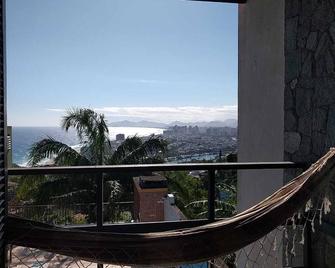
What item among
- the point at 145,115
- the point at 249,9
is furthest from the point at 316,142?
the point at 145,115

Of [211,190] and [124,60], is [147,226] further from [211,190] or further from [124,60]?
[124,60]

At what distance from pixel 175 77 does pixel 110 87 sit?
4.37 meters

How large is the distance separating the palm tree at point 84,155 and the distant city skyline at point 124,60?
804mm

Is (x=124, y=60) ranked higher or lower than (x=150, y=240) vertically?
higher

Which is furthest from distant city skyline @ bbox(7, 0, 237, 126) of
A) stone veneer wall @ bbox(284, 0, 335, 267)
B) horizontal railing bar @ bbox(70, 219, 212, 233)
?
horizontal railing bar @ bbox(70, 219, 212, 233)

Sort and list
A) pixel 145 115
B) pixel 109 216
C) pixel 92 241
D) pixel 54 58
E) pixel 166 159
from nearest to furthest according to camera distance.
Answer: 1. pixel 92 241
2. pixel 109 216
3. pixel 166 159
4. pixel 54 58
5. pixel 145 115

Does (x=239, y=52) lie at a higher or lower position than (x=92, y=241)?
higher

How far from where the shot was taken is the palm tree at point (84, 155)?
10.5m

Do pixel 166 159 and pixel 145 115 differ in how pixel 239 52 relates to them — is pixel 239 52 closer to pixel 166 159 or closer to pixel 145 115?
pixel 166 159

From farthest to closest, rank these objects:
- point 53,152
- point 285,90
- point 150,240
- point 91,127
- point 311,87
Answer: point 91,127
point 53,152
point 285,90
point 311,87
point 150,240

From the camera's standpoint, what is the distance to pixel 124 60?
2236 centimetres

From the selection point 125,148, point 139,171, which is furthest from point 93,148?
point 139,171

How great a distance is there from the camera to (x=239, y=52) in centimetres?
483

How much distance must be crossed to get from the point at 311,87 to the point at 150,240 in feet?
6.45
